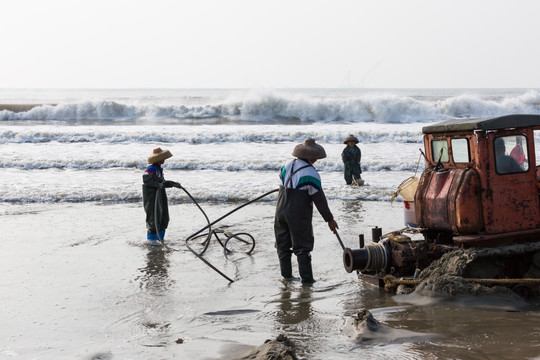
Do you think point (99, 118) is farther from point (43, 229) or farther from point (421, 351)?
point (421, 351)

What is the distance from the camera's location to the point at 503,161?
6531 mm

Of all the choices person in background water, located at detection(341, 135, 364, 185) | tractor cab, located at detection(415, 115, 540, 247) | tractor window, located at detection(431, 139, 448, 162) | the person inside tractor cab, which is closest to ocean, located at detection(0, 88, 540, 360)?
person in background water, located at detection(341, 135, 364, 185)

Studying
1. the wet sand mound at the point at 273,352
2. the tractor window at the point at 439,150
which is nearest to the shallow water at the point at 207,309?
the wet sand mound at the point at 273,352

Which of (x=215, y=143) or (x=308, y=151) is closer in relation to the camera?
(x=308, y=151)

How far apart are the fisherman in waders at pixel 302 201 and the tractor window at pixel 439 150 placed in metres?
1.29

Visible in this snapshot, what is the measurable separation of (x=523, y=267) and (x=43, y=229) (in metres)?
7.92

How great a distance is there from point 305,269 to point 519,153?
2.68m

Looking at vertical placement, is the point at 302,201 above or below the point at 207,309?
above

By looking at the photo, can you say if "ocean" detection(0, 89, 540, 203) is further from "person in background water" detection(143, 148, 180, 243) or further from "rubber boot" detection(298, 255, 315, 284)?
Result: "rubber boot" detection(298, 255, 315, 284)

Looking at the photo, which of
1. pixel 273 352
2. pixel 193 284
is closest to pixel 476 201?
pixel 273 352

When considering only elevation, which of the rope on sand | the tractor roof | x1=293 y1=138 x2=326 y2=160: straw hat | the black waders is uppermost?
the tractor roof

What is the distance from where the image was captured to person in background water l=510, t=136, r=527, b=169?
6617 millimetres

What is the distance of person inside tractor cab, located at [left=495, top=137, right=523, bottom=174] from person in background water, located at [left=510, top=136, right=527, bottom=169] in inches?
1.9

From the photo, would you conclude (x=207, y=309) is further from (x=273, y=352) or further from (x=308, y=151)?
(x=308, y=151)
